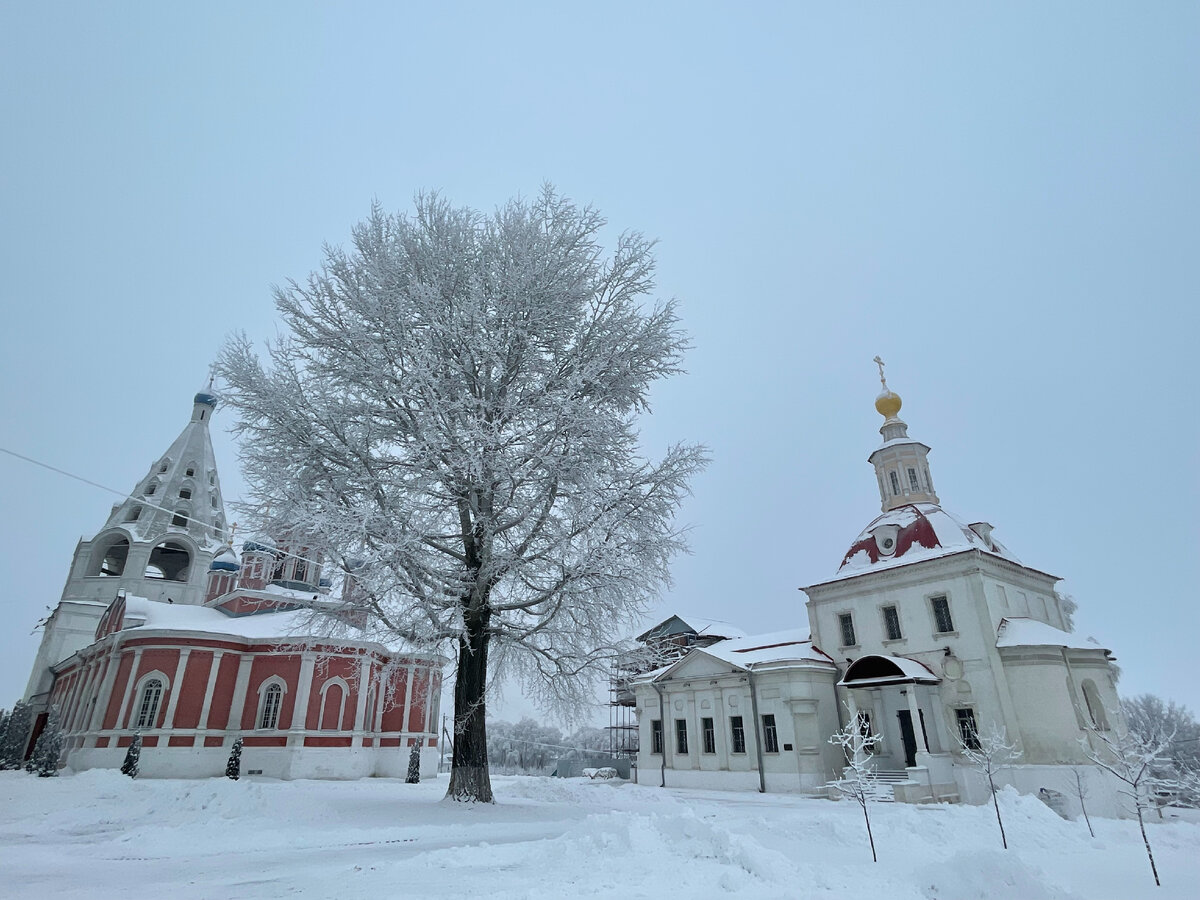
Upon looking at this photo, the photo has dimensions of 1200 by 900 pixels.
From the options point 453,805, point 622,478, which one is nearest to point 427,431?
point 622,478

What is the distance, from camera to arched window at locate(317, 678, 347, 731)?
2614 centimetres

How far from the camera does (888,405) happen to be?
3431cm

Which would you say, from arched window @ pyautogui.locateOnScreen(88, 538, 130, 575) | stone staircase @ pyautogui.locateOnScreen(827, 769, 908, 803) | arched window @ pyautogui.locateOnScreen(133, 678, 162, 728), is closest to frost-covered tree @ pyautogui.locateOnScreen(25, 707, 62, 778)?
arched window @ pyautogui.locateOnScreen(133, 678, 162, 728)

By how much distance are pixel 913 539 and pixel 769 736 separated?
1064 centimetres

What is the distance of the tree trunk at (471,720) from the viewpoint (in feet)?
41.5

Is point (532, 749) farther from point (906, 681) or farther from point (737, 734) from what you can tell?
point (906, 681)

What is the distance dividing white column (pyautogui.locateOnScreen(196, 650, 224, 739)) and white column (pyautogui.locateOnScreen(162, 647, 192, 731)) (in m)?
0.92

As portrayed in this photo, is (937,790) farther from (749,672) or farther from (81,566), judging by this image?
(81,566)

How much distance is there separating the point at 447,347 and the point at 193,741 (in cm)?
2249

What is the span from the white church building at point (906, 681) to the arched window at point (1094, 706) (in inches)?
2.8

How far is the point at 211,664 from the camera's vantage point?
2592cm

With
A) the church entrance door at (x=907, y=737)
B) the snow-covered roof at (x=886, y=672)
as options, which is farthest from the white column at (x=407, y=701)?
the church entrance door at (x=907, y=737)

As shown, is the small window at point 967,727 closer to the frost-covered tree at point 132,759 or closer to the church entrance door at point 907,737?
the church entrance door at point 907,737

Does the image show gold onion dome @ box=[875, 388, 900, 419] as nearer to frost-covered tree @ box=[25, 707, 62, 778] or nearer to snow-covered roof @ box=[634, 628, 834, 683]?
snow-covered roof @ box=[634, 628, 834, 683]
